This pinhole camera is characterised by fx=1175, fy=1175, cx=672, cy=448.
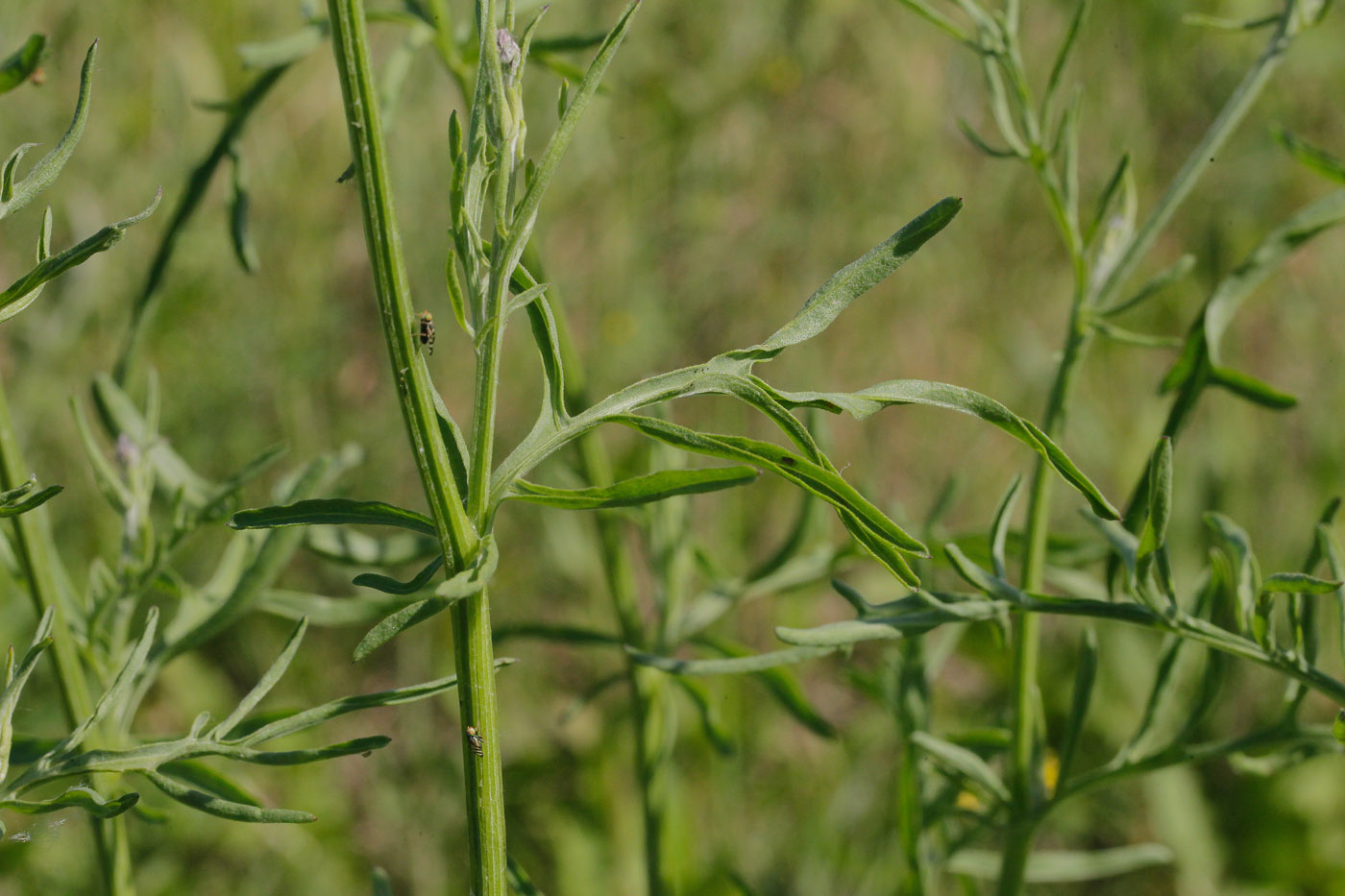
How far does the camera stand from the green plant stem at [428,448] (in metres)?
0.69

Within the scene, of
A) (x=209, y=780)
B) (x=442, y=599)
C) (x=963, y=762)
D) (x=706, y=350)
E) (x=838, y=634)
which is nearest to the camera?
(x=442, y=599)

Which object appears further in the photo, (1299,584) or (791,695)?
(791,695)

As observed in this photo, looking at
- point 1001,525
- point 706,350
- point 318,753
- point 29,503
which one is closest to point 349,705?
point 318,753

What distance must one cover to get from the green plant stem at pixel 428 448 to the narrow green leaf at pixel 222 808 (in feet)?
0.39

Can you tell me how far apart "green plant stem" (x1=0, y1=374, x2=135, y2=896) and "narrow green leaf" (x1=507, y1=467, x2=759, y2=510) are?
0.39 meters

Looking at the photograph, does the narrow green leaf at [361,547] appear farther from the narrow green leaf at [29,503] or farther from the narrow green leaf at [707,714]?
the narrow green leaf at [29,503]

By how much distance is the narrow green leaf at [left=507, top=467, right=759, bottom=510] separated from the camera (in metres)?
0.84

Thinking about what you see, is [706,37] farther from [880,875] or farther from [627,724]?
[880,875]

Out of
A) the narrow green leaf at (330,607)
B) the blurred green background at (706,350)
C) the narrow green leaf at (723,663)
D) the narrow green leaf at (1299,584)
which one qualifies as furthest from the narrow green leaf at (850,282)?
the blurred green background at (706,350)

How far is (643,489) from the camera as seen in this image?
868 mm

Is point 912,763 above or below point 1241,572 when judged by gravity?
below

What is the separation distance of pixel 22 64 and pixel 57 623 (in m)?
0.43

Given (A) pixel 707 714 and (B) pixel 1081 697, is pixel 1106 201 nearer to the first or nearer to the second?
(B) pixel 1081 697

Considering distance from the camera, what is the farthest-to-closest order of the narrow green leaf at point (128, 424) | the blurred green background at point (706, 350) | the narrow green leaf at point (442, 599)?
the blurred green background at point (706, 350) → the narrow green leaf at point (128, 424) → the narrow green leaf at point (442, 599)
